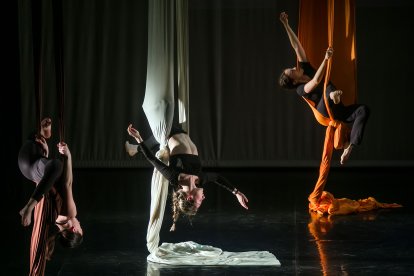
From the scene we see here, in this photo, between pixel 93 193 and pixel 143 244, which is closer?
pixel 143 244

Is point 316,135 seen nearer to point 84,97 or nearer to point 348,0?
point 84,97

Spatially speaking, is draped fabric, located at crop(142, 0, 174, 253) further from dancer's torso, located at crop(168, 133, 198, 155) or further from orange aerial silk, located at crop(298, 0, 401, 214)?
orange aerial silk, located at crop(298, 0, 401, 214)

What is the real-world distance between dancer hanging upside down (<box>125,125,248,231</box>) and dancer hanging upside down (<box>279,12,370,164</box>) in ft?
5.22

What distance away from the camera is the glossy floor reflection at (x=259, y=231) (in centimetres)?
569

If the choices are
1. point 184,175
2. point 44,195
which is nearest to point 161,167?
point 184,175

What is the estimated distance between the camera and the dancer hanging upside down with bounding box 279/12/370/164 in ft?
22.1

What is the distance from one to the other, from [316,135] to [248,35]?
1.58 m

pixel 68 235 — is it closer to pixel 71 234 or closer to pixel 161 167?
pixel 71 234

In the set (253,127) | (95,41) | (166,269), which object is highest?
(95,41)

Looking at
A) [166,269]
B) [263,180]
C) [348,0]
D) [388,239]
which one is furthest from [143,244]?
[263,180]

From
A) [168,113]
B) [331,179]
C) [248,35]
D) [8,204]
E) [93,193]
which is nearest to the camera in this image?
[168,113]

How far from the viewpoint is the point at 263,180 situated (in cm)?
951

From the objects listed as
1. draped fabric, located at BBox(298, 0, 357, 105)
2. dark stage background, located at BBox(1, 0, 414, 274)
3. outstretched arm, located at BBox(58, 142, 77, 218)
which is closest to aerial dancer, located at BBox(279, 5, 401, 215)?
draped fabric, located at BBox(298, 0, 357, 105)

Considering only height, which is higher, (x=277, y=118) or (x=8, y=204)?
(x=277, y=118)
